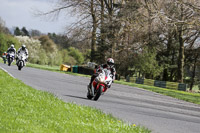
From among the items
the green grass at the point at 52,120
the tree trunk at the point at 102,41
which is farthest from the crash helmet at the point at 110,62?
the tree trunk at the point at 102,41

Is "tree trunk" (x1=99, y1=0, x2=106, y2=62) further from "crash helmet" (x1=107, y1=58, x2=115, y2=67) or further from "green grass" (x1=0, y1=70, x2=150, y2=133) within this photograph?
"green grass" (x1=0, y1=70, x2=150, y2=133)

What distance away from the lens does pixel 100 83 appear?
1307 centimetres

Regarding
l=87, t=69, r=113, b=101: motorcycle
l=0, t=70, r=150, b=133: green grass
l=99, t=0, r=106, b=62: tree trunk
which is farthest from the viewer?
l=99, t=0, r=106, b=62: tree trunk

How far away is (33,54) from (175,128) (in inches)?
4504

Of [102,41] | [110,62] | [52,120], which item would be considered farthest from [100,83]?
[102,41]

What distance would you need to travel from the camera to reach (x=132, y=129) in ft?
→ 24.4

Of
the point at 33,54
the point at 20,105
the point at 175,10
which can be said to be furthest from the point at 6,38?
the point at 20,105

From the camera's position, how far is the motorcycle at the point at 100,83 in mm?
13055

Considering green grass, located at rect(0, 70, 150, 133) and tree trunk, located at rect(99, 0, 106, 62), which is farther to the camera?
tree trunk, located at rect(99, 0, 106, 62)

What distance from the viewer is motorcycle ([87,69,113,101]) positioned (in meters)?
13.1

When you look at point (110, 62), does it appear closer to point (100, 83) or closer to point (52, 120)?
point (100, 83)

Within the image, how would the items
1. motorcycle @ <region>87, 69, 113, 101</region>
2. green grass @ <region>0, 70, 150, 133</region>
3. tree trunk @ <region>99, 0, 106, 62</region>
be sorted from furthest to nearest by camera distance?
tree trunk @ <region>99, 0, 106, 62</region>
motorcycle @ <region>87, 69, 113, 101</region>
green grass @ <region>0, 70, 150, 133</region>

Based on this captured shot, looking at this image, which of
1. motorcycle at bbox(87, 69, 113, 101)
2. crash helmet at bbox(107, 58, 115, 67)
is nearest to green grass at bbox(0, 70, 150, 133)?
motorcycle at bbox(87, 69, 113, 101)

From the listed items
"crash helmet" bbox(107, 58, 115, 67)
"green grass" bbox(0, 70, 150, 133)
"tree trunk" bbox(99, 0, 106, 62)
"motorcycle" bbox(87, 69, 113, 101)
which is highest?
"tree trunk" bbox(99, 0, 106, 62)
